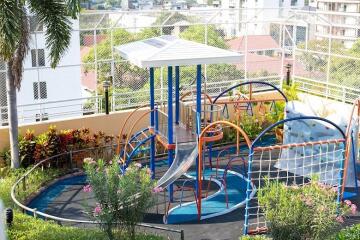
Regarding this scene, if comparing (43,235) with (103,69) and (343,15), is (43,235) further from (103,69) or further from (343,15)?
(343,15)

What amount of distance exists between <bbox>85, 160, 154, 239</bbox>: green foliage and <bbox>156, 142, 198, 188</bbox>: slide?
6.04 feet

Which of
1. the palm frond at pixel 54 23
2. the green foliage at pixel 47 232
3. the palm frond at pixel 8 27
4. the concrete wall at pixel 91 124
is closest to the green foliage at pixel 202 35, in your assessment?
the concrete wall at pixel 91 124

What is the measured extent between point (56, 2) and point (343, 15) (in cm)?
969

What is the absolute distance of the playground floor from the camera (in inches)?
439

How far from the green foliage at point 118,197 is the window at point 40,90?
22.6 ft

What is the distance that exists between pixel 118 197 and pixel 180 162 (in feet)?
9.44

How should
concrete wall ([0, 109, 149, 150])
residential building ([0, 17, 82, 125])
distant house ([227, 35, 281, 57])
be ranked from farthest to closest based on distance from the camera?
distant house ([227, 35, 281, 57]), residential building ([0, 17, 82, 125]), concrete wall ([0, 109, 149, 150])

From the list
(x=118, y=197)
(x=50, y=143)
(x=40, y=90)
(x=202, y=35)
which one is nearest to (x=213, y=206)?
(x=118, y=197)

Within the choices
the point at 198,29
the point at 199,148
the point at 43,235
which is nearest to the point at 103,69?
the point at 198,29

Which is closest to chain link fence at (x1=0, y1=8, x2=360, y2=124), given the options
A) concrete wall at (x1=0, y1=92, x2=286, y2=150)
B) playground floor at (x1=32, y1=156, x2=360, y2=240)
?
concrete wall at (x1=0, y1=92, x2=286, y2=150)

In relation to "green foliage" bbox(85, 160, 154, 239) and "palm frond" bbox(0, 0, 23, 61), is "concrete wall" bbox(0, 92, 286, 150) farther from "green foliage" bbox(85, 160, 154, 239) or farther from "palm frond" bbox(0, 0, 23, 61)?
"green foliage" bbox(85, 160, 154, 239)

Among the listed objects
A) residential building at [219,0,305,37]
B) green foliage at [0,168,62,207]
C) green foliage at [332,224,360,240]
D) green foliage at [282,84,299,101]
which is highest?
residential building at [219,0,305,37]

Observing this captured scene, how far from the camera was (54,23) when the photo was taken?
1255cm

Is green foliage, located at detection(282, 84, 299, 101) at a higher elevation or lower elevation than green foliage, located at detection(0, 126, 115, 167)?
higher
